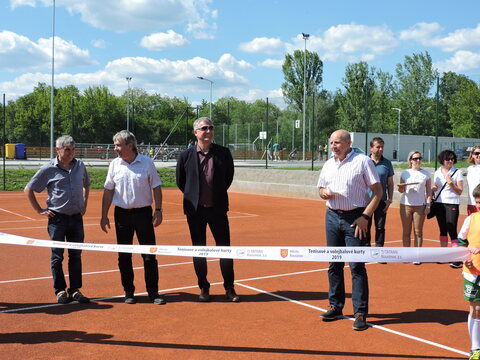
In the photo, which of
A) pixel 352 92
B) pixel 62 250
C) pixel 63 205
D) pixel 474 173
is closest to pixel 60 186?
pixel 63 205

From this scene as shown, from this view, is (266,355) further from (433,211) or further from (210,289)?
(433,211)

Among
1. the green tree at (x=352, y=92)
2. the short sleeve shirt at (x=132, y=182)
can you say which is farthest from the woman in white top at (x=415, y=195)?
the green tree at (x=352, y=92)

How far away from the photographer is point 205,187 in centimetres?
590

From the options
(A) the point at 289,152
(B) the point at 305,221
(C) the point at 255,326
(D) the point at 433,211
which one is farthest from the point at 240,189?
(C) the point at 255,326

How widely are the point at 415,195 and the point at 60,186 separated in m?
5.42

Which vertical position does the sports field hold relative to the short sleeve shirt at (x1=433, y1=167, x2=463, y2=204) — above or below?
below

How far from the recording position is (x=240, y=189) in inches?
971

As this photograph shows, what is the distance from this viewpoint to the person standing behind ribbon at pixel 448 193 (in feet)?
26.2

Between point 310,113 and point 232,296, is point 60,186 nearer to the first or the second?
point 232,296

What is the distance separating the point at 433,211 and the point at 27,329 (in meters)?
6.20

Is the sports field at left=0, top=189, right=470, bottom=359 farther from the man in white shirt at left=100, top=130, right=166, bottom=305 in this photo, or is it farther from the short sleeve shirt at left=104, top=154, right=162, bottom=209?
the short sleeve shirt at left=104, top=154, right=162, bottom=209

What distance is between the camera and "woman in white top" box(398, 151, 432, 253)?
817cm

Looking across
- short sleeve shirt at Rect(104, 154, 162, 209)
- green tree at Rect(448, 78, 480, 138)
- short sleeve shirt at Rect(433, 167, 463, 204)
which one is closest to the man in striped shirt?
short sleeve shirt at Rect(104, 154, 162, 209)

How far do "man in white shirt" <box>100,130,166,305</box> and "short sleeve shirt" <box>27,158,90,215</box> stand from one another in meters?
0.33
